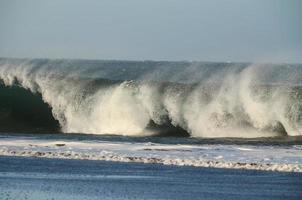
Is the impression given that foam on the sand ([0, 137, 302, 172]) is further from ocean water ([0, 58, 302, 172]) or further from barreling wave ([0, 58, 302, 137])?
barreling wave ([0, 58, 302, 137])

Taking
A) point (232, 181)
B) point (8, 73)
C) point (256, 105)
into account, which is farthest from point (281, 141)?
point (8, 73)

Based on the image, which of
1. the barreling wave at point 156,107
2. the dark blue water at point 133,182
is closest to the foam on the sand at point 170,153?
the dark blue water at point 133,182

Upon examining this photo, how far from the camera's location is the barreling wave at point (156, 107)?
45781 mm

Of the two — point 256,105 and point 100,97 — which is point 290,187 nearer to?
point 256,105

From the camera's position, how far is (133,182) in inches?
970

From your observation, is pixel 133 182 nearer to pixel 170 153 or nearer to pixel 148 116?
pixel 170 153

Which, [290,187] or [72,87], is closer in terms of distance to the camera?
[290,187]

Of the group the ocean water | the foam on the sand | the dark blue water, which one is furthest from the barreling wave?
the dark blue water

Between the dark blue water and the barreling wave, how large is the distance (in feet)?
55.7

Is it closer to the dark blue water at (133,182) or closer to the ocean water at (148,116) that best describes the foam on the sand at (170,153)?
the ocean water at (148,116)

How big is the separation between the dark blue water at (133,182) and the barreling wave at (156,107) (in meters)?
17.0

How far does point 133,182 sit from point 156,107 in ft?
80.0

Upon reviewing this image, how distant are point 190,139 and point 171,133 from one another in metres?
3.60

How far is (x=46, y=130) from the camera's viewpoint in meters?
47.3
